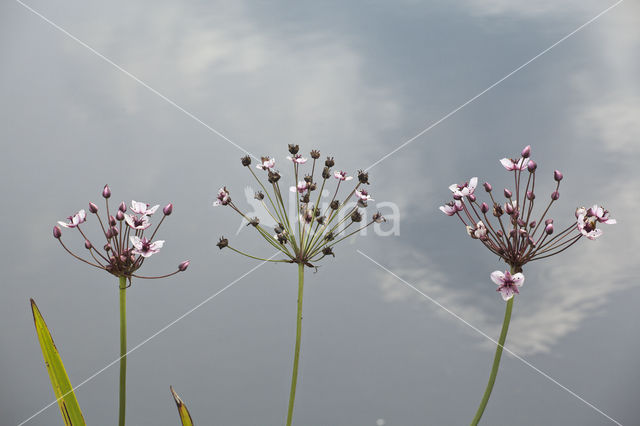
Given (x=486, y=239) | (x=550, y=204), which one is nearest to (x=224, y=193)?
(x=486, y=239)

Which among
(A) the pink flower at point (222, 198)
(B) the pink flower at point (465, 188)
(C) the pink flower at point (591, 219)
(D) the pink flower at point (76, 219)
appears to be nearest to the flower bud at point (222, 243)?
(A) the pink flower at point (222, 198)

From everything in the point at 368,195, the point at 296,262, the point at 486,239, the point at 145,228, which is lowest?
the point at 145,228

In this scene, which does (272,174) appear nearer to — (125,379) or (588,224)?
(125,379)

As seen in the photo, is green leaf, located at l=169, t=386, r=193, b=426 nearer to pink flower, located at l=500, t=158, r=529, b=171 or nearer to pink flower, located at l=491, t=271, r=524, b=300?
pink flower, located at l=491, t=271, r=524, b=300

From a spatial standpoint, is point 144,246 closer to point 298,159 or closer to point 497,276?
point 298,159

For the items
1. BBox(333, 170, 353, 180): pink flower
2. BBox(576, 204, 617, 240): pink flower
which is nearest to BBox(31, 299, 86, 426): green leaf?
BBox(333, 170, 353, 180): pink flower

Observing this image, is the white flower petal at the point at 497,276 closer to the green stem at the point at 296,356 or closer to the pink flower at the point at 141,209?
the green stem at the point at 296,356
